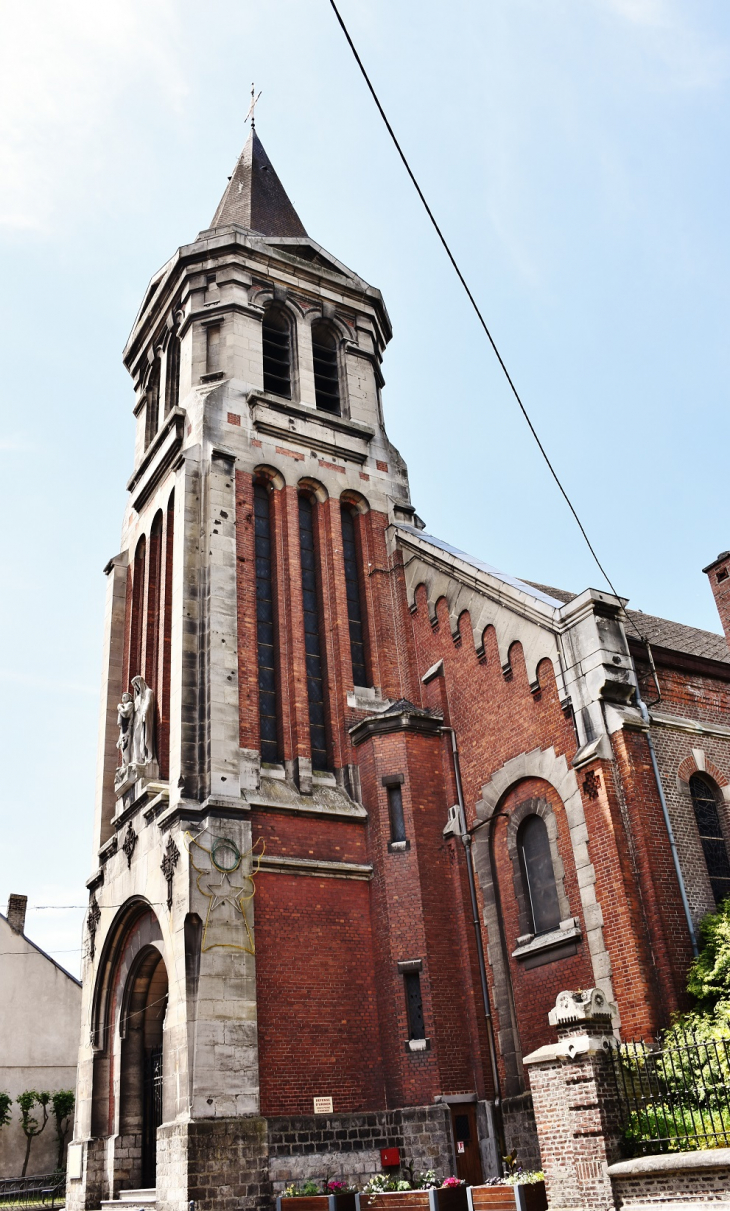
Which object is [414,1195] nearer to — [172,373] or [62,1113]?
[172,373]

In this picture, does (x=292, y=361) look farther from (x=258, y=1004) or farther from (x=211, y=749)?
(x=258, y=1004)

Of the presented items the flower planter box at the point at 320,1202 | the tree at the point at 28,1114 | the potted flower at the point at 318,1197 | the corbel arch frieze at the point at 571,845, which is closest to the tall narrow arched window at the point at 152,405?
the corbel arch frieze at the point at 571,845

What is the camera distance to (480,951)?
1816 cm

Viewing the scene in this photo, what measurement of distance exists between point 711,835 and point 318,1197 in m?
8.27

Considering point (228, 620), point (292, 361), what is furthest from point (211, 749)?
point (292, 361)

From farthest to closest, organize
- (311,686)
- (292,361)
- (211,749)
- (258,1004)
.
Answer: (292,361) < (311,686) < (211,749) < (258,1004)

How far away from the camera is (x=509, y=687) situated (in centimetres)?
1892

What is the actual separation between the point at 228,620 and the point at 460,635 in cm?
474

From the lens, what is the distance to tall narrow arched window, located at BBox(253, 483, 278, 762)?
20297 mm

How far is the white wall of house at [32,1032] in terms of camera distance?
31188mm

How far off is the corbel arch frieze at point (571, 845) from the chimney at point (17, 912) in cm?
2133

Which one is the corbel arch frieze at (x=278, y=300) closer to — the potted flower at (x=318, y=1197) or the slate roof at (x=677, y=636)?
the slate roof at (x=677, y=636)

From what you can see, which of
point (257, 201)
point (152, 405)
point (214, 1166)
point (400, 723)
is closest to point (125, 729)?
point (400, 723)

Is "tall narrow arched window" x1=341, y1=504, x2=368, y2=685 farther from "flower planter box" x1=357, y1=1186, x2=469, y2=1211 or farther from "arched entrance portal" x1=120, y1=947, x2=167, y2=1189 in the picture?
"flower planter box" x1=357, y1=1186, x2=469, y2=1211
